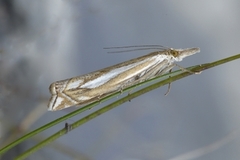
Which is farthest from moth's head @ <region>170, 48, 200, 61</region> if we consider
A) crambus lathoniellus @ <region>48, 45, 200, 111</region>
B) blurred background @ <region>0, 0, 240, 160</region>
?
blurred background @ <region>0, 0, 240, 160</region>

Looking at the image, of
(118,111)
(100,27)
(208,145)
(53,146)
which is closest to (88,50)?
(100,27)

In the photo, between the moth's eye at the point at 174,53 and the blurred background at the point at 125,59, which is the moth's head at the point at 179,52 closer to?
the moth's eye at the point at 174,53

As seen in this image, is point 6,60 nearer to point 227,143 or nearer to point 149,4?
point 149,4

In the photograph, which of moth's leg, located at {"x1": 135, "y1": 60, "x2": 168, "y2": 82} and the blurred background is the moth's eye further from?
the blurred background

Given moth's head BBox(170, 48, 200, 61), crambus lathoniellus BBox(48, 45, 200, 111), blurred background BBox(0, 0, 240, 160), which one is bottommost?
crambus lathoniellus BBox(48, 45, 200, 111)

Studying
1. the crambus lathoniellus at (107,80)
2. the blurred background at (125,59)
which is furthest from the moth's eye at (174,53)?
the blurred background at (125,59)

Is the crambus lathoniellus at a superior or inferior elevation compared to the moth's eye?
inferior
